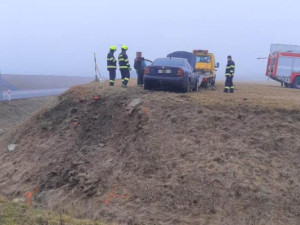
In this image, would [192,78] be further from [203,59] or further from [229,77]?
[203,59]

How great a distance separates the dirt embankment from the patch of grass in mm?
1130

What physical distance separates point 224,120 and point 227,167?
2.14 metres

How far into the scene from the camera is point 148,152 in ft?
34.2

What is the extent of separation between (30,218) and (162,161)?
3.74 metres

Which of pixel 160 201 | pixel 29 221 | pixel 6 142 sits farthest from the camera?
pixel 6 142

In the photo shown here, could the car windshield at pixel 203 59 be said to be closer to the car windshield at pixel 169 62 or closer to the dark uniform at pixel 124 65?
the dark uniform at pixel 124 65

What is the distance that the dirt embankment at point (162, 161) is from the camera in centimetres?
859

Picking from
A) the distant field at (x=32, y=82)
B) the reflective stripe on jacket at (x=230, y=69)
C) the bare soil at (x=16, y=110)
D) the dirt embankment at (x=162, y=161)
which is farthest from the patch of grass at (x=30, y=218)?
the distant field at (x=32, y=82)

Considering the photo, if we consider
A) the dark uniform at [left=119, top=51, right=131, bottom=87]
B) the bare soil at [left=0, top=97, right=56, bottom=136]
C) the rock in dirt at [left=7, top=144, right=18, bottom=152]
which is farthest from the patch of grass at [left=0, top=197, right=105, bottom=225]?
the bare soil at [left=0, top=97, right=56, bottom=136]

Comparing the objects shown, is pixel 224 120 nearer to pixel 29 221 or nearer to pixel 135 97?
pixel 135 97

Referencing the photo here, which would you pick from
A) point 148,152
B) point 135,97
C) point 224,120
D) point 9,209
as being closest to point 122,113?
point 135,97

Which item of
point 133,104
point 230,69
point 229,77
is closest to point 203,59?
point 230,69

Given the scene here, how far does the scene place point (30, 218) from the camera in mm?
7543

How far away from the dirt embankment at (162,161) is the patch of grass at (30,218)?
113 centimetres
